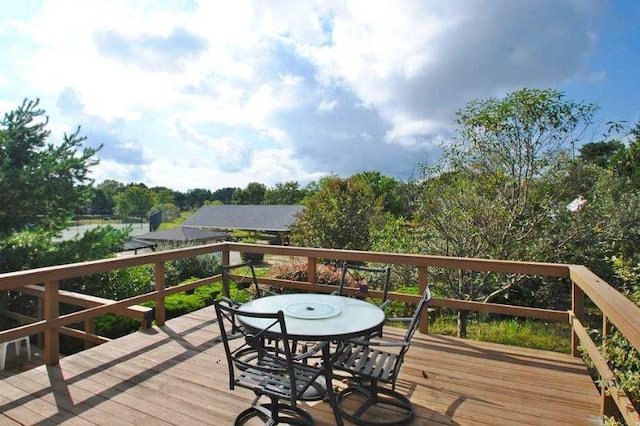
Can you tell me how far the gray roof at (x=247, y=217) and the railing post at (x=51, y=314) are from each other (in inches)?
1179

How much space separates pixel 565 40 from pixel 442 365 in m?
6.42

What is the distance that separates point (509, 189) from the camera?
678cm

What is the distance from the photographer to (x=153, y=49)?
6.19 metres

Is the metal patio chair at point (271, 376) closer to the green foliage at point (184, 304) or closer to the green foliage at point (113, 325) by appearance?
the green foliage at point (184, 304)

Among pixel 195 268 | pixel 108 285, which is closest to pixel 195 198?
pixel 195 268

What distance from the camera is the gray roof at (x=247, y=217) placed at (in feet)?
116

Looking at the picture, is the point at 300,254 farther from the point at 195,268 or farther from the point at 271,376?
the point at 195,268

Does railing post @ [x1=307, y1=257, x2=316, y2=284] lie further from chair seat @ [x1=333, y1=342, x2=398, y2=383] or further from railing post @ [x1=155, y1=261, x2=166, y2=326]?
chair seat @ [x1=333, y1=342, x2=398, y2=383]

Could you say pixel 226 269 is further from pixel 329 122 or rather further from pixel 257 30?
pixel 329 122

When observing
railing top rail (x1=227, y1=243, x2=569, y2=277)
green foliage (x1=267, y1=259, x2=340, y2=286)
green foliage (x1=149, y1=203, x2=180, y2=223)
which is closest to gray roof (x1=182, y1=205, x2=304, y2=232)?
green foliage (x1=267, y1=259, x2=340, y2=286)

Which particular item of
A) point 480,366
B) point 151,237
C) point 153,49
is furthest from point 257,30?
point 151,237

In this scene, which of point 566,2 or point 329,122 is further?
point 329,122

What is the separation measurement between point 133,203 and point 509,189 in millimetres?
81032

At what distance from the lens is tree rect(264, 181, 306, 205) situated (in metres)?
56.8
